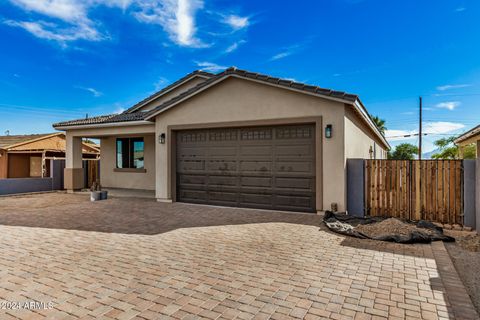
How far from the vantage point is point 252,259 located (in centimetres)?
482

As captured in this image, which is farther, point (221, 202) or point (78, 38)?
point (78, 38)

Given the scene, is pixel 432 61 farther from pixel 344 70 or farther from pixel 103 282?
pixel 103 282

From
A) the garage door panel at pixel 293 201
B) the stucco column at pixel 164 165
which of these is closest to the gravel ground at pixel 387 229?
the garage door panel at pixel 293 201

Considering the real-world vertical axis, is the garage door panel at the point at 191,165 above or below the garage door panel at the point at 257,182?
above

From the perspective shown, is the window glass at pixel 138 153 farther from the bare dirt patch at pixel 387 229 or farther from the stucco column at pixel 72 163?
the bare dirt patch at pixel 387 229

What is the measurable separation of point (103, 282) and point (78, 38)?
17871 mm

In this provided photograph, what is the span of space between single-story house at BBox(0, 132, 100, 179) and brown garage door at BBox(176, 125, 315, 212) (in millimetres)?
15370

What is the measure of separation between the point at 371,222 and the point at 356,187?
1454mm

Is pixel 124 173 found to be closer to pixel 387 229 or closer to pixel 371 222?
pixel 371 222

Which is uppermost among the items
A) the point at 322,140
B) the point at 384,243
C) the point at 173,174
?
the point at 322,140

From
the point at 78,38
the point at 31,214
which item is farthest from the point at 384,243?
the point at 78,38

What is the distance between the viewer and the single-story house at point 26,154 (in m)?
21.6

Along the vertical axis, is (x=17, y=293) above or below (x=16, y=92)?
below

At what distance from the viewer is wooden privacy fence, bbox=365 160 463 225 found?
7.38 meters
